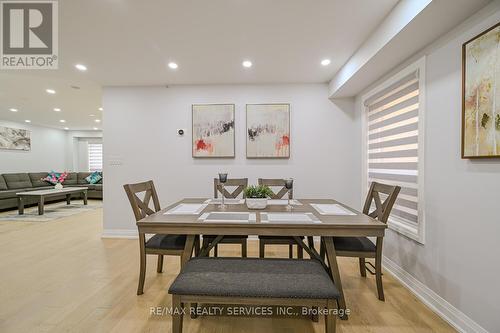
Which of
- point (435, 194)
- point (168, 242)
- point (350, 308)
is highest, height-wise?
point (435, 194)

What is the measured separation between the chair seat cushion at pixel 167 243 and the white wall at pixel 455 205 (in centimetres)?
205

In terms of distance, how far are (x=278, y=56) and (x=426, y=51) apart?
1339mm

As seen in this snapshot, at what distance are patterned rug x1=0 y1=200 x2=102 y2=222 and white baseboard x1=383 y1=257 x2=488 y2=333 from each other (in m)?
5.97

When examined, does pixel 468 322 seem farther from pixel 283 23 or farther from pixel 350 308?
pixel 283 23

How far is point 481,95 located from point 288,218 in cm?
144

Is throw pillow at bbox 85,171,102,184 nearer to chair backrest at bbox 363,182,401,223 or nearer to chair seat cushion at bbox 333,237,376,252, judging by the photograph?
chair seat cushion at bbox 333,237,376,252

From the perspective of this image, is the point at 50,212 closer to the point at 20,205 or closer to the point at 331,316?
the point at 20,205

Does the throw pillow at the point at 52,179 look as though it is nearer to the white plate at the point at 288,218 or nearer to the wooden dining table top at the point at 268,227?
the wooden dining table top at the point at 268,227

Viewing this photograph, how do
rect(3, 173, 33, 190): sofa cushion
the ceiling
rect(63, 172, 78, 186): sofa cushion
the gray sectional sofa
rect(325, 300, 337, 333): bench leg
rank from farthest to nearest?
rect(63, 172, 78, 186): sofa cushion
rect(3, 173, 33, 190): sofa cushion
the gray sectional sofa
the ceiling
rect(325, 300, 337, 333): bench leg

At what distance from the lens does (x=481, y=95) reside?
137 centimetres

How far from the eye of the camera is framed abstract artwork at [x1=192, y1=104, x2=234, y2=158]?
329 centimetres

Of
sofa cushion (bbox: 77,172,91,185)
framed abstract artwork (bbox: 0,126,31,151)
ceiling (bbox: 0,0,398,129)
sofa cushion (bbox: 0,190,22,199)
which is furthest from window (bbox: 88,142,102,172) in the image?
ceiling (bbox: 0,0,398,129)

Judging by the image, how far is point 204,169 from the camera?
333cm

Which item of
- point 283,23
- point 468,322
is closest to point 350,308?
point 468,322
